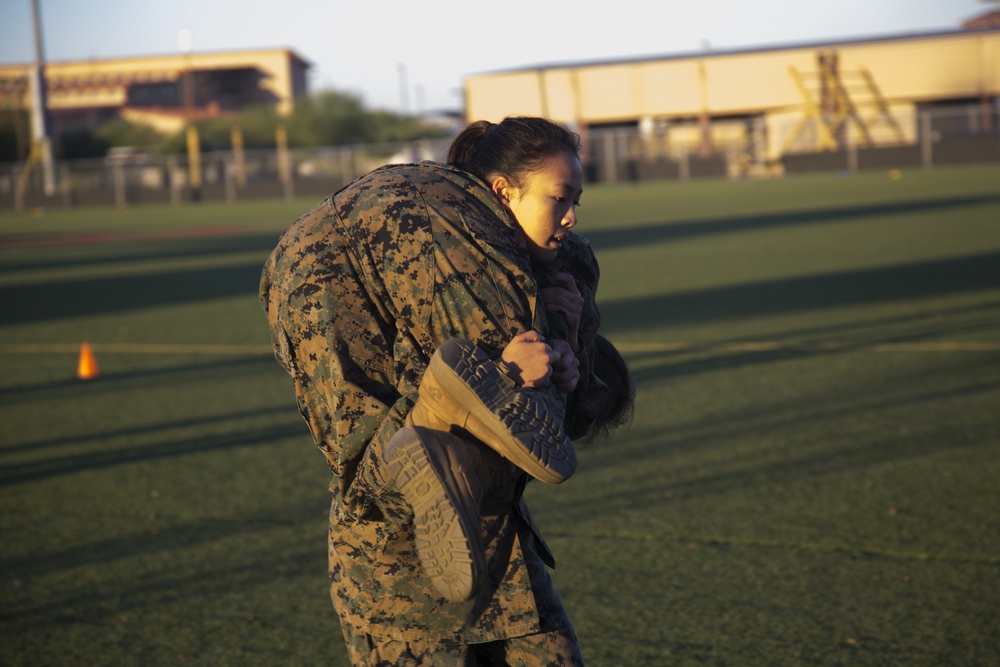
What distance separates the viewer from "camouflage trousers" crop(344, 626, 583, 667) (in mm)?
2320

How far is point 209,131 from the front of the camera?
2790 inches

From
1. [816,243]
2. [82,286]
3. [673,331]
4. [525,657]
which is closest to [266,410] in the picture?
[673,331]

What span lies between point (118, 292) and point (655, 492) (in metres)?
12.3

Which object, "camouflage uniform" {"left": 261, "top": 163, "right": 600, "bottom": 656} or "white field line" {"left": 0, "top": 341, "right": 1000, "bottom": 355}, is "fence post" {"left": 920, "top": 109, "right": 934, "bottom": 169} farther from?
"camouflage uniform" {"left": 261, "top": 163, "right": 600, "bottom": 656}

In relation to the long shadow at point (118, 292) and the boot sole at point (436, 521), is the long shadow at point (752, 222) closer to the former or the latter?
the long shadow at point (118, 292)

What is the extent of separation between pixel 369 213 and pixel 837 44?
183ft

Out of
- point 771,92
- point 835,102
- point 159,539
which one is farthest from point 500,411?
point 771,92

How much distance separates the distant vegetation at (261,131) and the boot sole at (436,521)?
6556 cm

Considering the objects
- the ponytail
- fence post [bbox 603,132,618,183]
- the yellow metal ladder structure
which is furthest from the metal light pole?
the ponytail

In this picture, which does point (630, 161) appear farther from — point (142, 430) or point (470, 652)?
point (470, 652)

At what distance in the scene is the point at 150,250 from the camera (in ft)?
77.4

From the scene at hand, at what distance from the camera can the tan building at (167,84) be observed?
297 ft

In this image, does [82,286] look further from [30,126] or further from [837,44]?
[30,126]

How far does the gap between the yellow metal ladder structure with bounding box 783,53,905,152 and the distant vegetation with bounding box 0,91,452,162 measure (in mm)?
34406
